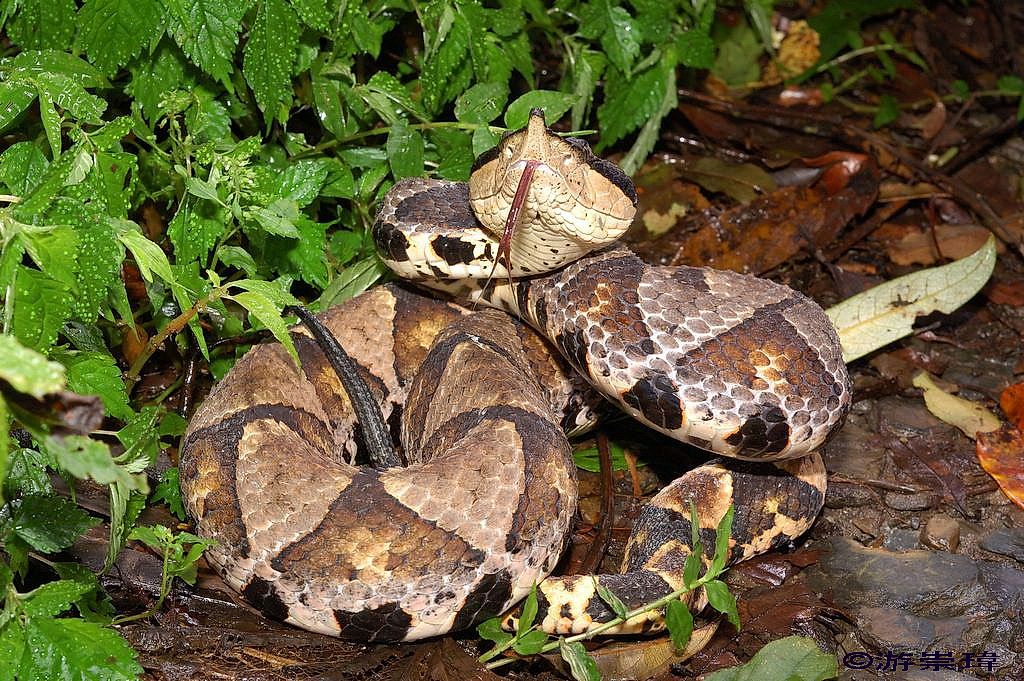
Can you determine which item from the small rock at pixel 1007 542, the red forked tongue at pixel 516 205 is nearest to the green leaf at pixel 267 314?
the red forked tongue at pixel 516 205

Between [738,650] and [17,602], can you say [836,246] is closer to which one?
[738,650]

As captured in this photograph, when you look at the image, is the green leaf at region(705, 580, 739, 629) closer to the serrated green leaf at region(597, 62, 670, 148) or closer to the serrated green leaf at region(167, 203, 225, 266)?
the serrated green leaf at region(167, 203, 225, 266)

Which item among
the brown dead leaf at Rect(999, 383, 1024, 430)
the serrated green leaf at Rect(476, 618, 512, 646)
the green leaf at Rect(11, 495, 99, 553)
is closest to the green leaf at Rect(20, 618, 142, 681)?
the green leaf at Rect(11, 495, 99, 553)

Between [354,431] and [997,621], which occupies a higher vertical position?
[354,431]

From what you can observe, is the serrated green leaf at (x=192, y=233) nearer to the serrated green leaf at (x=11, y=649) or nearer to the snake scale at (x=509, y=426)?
the snake scale at (x=509, y=426)

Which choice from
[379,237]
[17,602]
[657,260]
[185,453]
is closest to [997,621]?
[657,260]
